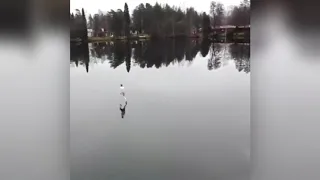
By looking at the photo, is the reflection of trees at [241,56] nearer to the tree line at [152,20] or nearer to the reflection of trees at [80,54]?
the tree line at [152,20]

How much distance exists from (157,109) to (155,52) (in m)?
0.27

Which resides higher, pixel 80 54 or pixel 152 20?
pixel 152 20

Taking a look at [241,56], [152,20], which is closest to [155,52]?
[152,20]

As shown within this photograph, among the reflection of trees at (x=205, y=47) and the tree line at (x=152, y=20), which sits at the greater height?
the tree line at (x=152, y=20)

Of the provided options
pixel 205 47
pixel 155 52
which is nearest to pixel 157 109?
pixel 155 52

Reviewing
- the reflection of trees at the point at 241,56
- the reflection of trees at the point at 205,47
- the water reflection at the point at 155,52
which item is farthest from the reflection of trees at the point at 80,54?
the reflection of trees at the point at 241,56

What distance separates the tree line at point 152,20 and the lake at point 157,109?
0.07 metres

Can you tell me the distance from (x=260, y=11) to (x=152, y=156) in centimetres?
85

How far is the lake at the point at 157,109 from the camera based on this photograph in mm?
1699

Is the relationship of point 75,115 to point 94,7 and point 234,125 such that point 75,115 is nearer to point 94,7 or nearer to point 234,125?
point 94,7

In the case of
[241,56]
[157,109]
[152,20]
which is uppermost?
[152,20]

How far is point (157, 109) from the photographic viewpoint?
172 cm

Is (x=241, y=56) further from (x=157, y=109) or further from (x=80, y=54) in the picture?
(x=80, y=54)

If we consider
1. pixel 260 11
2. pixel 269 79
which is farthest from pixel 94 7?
pixel 269 79
